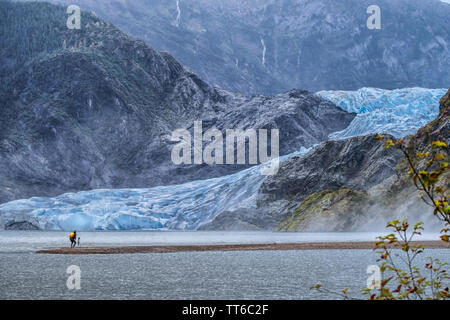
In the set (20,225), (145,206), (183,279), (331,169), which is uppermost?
(331,169)

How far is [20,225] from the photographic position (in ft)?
471

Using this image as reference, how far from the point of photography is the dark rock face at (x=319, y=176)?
14038 cm

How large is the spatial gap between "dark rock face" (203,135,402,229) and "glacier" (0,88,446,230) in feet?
15.1

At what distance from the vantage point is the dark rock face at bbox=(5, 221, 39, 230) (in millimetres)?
141500

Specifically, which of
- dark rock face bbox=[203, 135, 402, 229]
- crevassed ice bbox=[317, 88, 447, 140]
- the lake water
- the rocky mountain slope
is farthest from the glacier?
the lake water

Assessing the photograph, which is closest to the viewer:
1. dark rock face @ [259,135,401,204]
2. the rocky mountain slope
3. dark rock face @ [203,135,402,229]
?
the rocky mountain slope

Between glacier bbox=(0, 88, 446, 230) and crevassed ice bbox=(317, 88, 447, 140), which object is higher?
crevassed ice bbox=(317, 88, 447, 140)

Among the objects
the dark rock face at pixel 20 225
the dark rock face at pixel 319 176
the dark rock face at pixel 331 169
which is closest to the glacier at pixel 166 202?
the dark rock face at pixel 20 225

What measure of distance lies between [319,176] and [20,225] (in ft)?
255

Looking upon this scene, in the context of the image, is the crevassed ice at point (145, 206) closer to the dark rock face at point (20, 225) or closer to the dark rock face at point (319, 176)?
the dark rock face at point (20, 225)

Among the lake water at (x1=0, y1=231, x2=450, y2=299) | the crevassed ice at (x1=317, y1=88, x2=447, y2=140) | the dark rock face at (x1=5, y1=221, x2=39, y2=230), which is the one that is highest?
the crevassed ice at (x1=317, y1=88, x2=447, y2=140)

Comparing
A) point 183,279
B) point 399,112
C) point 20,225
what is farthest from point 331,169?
point 183,279

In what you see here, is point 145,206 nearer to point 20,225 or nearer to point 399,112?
point 20,225

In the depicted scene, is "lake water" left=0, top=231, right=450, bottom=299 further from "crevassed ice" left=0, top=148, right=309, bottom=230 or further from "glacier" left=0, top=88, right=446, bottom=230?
"glacier" left=0, top=88, right=446, bottom=230
